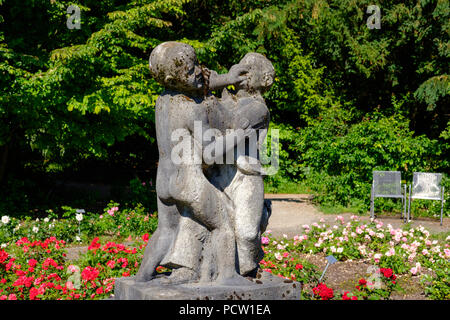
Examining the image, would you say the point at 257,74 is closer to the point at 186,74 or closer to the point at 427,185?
the point at 186,74

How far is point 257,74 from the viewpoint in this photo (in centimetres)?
340

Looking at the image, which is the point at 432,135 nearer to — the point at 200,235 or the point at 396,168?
the point at 396,168

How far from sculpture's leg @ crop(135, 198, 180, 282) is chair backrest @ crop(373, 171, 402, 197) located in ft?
28.9

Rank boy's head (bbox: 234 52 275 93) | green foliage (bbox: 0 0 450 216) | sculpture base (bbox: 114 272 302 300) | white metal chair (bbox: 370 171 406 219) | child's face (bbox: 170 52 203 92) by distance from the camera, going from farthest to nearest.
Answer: white metal chair (bbox: 370 171 406 219) < green foliage (bbox: 0 0 450 216) < boy's head (bbox: 234 52 275 93) < child's face (bbox: 170 52 203 92) < sculpture base (bbox: 114 272 302 300)

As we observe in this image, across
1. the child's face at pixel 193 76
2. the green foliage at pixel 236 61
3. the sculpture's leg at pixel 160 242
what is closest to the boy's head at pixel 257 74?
the child's face at pixel 193 76

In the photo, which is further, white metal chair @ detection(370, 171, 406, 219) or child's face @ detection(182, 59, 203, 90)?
white metal chair @ detection(370, 171, 406, 219)

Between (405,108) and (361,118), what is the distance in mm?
1568

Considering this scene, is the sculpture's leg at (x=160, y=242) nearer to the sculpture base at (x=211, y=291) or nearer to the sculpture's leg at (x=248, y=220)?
the sculpture base at (x=211, y=291)

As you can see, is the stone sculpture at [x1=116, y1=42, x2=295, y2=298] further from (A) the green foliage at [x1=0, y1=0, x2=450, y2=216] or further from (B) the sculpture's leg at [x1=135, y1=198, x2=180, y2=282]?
(A) the green foliage at [x1=0, y1=0, x2=450, y2=216]

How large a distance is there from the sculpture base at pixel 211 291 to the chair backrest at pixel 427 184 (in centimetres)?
873

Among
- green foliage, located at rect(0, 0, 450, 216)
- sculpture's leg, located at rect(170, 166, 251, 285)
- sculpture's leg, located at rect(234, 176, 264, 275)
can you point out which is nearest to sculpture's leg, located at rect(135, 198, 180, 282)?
sculpture's leg, located at rect(170, 166, 251, 285)

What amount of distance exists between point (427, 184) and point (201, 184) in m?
9.42

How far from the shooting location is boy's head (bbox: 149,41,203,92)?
304 centimetres

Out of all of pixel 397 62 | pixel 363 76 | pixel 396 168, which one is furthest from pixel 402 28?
pixel 396 168
